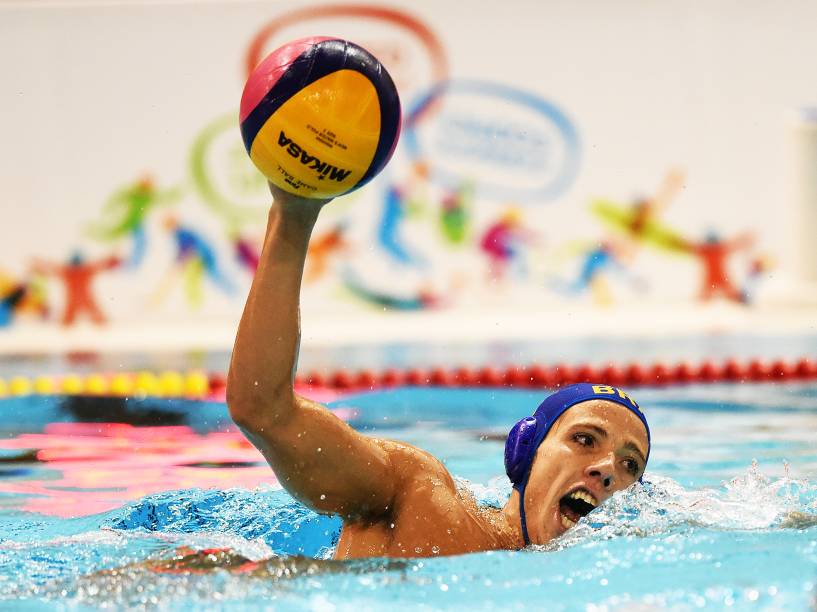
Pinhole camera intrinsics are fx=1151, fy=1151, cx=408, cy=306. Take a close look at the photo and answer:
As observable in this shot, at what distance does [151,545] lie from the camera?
8.34 ft

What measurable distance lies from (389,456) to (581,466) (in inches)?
15.5

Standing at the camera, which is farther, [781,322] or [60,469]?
[781,322]

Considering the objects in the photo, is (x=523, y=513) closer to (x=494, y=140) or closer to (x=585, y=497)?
(x=585, y=497)

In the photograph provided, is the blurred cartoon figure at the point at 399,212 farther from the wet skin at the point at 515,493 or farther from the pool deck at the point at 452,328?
the wet skin at the point at 515,493

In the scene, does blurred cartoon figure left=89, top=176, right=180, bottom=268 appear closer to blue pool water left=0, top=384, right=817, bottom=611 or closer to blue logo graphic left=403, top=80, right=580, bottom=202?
blue logo graphic left=403, top=80, right=580, bottom=202

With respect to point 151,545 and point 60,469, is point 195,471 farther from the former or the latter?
point 151,545

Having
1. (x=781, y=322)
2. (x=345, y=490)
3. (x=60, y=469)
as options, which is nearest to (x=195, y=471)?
(x=60, y=469)

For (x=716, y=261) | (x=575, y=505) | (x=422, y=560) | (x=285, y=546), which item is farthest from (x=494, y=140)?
(x=422, y=560)

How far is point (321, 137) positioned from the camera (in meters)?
1.88

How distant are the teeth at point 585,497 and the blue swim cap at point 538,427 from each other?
11 cm

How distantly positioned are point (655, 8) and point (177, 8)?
12.1 feet

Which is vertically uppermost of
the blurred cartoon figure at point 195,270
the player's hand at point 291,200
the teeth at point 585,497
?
the player's hand at point 291,200

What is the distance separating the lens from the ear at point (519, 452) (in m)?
2.36

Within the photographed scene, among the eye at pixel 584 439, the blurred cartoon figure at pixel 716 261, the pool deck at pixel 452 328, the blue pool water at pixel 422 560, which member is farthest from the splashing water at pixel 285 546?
the blurred cartoon figure at pixel 716 261
